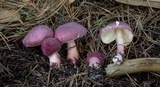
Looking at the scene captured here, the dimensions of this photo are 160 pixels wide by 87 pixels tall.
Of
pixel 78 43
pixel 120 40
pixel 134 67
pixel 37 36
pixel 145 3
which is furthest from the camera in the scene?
pixel 145 3

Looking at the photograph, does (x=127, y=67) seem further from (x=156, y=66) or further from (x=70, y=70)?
(x=70, y=70)

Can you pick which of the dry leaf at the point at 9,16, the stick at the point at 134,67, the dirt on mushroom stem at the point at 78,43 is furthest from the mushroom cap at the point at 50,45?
the dry leaf at the point at 9,16

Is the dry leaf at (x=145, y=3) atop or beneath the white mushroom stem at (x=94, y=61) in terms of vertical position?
atop

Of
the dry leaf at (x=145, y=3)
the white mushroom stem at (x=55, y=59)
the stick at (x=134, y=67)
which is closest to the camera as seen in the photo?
the stick at (x=134, y=67)

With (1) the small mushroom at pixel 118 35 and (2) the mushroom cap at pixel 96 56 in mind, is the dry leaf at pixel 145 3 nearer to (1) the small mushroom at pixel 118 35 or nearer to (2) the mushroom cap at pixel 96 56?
(1) the small mushroom at pixel 118 35

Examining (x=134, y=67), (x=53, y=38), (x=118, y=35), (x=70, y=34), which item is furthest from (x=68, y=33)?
(x=134, y=67)

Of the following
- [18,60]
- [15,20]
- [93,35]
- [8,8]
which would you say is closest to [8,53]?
[18,60]

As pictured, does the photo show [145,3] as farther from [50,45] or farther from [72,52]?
[50,45]
